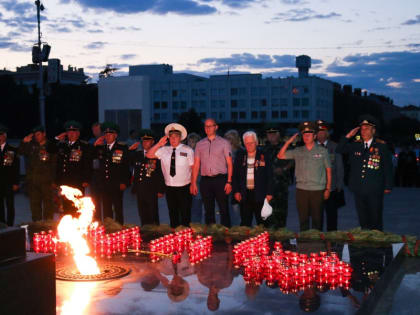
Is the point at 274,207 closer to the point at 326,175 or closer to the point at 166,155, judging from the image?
the point at 326,175

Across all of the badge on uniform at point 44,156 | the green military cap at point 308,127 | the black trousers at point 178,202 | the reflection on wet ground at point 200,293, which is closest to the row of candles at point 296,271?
the reflection on wet ground at point 200,293

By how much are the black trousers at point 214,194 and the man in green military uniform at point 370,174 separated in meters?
2.01

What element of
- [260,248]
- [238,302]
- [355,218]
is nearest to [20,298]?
[238,302]

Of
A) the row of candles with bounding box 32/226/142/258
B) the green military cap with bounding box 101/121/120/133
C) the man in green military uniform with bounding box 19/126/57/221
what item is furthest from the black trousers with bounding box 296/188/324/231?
the man in green military uniform with bounding box 19/126/57/221

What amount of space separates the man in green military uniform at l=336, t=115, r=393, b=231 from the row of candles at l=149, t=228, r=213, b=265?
2.49 m

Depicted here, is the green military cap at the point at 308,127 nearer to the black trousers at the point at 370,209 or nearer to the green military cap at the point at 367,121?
the green military cap at the point at 367,121

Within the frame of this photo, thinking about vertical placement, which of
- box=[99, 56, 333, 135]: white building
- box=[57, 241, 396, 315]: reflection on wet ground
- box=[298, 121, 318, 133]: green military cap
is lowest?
box=[57, 241, 396, 315]: reflection on wet ground

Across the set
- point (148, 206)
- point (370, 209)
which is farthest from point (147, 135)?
point (370, 209)

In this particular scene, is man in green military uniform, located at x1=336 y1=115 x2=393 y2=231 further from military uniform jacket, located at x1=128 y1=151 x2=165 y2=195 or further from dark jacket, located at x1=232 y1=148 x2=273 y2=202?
military uniform jacket, located at x1=128 y1=151 x2=165 y2=195

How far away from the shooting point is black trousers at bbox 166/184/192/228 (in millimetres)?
9484

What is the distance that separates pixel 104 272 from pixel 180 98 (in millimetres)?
116933

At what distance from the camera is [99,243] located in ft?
25.0

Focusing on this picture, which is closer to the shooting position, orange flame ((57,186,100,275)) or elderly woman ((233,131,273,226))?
orange flame ((57,186,100,275))

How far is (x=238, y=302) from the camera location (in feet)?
17.0
